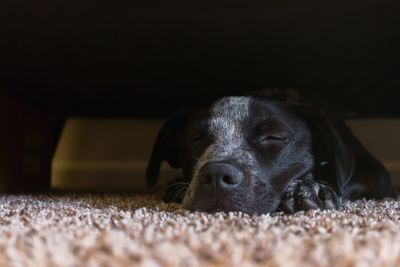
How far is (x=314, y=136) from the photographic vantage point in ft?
4.90

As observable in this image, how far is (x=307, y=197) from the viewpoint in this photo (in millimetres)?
1249

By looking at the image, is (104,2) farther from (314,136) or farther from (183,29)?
(314,136)

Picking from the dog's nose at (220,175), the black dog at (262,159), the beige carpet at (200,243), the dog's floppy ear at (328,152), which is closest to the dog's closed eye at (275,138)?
the black dog at (262,159)

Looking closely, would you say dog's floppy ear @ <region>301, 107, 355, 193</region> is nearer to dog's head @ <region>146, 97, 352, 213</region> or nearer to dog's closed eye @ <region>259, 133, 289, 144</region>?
dog's head @ <region>146, 97, 352, 213</region>

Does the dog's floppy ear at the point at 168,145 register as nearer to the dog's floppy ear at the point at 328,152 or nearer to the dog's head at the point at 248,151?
the dog's head at the point at 248,151

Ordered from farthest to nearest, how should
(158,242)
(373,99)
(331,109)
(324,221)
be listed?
(373,99) < (331,109) < (324,221) < (158,242)

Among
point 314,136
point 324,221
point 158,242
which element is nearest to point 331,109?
point 314,136

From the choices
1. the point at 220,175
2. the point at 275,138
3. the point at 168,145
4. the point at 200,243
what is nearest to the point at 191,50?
the point at 168,145

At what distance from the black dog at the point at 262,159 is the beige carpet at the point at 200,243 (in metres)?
0.28

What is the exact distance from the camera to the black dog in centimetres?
116

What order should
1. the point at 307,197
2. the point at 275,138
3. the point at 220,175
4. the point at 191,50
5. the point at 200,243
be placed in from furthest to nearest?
the point at 191,50
the point at 275,138
the point at 307,197
the point at 220,175
the point at 200,243

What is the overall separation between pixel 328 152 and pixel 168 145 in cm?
48

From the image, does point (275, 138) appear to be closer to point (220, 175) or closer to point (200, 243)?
point (220, 175)

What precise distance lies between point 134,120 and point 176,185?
123cm
